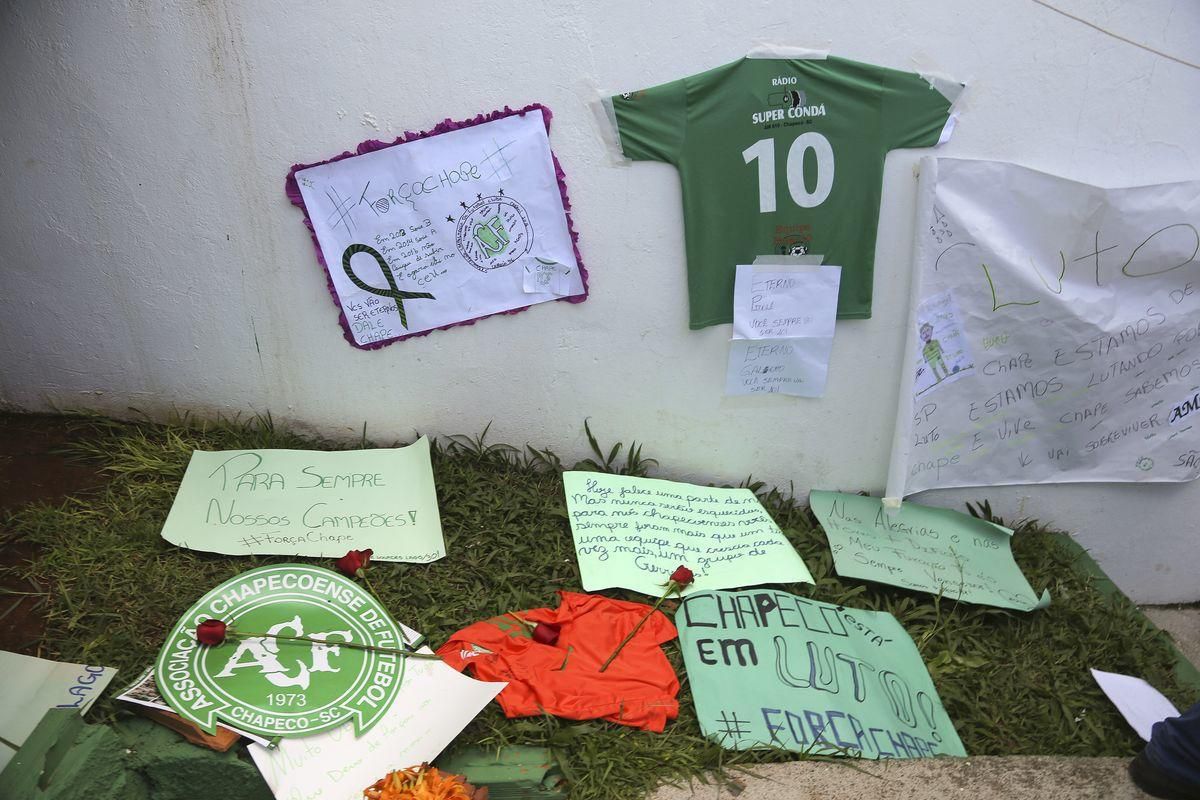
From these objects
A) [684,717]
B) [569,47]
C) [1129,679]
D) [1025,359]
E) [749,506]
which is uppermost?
[569,47]

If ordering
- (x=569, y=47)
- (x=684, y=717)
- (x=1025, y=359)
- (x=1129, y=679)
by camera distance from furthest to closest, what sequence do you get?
(x=1025, y=359) → (x=1129, y=679) → (x=569, y=47) → (x=684, y=717)

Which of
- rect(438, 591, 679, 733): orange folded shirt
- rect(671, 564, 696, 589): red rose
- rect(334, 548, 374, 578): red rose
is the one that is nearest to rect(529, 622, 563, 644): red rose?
rect(438, 591, 679, 733): orange folded shirt

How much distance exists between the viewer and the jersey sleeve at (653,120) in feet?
7.88

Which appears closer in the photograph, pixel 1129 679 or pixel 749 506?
pixel 1129 679

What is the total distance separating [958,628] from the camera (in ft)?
8.71

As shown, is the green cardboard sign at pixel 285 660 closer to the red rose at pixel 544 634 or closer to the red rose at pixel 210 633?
the red rose at pixel 210 633

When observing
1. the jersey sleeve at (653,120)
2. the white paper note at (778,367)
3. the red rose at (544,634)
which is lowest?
the red rose at (544,634)

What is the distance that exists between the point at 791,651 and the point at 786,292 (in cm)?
112

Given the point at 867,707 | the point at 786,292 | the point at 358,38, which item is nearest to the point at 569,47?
the point at 358,38

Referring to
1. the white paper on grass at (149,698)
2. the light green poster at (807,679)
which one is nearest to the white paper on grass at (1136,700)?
the light green poster at (807,679)

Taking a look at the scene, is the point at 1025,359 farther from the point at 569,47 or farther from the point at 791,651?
the point at 569,47

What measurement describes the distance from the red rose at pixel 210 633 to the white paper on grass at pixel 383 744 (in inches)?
10.9

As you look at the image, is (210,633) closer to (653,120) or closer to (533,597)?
(533,597)

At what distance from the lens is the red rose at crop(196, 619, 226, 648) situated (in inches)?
78.3
